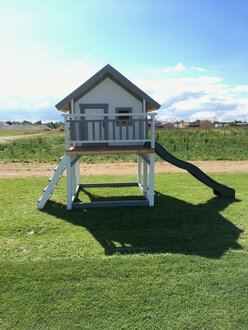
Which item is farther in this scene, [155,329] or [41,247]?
[41,247]

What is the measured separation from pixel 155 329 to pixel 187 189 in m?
9.18

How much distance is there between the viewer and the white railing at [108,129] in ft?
32.7

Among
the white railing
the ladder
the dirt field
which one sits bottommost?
the dirt field

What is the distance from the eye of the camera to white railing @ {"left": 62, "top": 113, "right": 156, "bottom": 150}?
9.97m

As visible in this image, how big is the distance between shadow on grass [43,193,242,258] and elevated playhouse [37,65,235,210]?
2.38ft

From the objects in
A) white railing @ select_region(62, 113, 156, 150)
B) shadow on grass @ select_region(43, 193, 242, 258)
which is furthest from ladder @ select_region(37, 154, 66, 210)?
white railing @ select_region(62, 113, 156, 150)

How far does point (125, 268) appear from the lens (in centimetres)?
589

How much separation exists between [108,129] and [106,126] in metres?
0.13

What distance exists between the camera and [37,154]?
26109 mm

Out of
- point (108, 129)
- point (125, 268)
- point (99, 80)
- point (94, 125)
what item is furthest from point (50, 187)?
point (125, 268)

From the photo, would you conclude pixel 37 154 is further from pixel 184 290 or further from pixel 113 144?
pixel 184 290

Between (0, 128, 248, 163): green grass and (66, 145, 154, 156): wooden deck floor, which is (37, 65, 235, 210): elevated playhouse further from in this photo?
(0, 128, 248, 163): green grass

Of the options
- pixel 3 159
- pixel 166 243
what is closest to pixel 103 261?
pixel 166 243

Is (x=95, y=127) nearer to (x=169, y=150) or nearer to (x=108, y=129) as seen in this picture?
(x=108, y=129)
